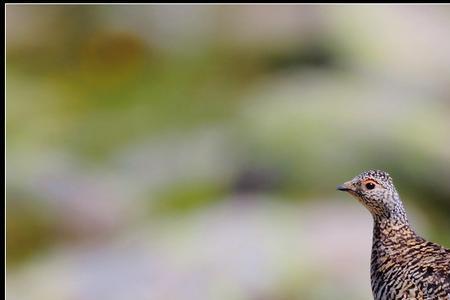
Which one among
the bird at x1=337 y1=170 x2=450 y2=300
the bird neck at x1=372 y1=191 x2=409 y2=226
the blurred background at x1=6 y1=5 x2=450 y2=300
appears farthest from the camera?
the blurred background at x1=6 y1=5 x2=450 y2=300

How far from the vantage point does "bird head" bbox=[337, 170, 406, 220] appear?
8602 mm

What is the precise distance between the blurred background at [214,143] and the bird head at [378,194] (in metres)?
4.36

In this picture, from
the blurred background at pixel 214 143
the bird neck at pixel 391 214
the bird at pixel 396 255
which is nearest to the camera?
the bird at pixel 396 255

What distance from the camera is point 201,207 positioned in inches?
647

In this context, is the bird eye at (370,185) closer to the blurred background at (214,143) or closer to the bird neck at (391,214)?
the bird neck at (391,214)

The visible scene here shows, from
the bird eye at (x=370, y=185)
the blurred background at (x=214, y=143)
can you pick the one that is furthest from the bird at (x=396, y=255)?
the blurred background at (x=214, y=143)

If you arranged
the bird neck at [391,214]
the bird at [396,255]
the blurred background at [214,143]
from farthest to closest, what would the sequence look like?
the blurred background at [214,143], the bird neck at [391,214], the bird at [396,255]

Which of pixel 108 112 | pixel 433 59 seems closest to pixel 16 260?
pixel 108 112

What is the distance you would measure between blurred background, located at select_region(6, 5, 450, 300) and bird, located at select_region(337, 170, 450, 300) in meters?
4.39

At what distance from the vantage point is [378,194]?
8.59 m

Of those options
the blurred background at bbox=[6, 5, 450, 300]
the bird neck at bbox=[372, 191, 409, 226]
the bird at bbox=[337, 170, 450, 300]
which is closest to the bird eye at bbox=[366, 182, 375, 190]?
the bird at bbox=[337, 170, 450, 300]

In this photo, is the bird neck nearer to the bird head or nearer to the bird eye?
the bird head

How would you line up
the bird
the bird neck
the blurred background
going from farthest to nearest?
the blurred background
the bird neck
the bird

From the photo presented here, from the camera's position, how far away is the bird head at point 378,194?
8602 millimetres
